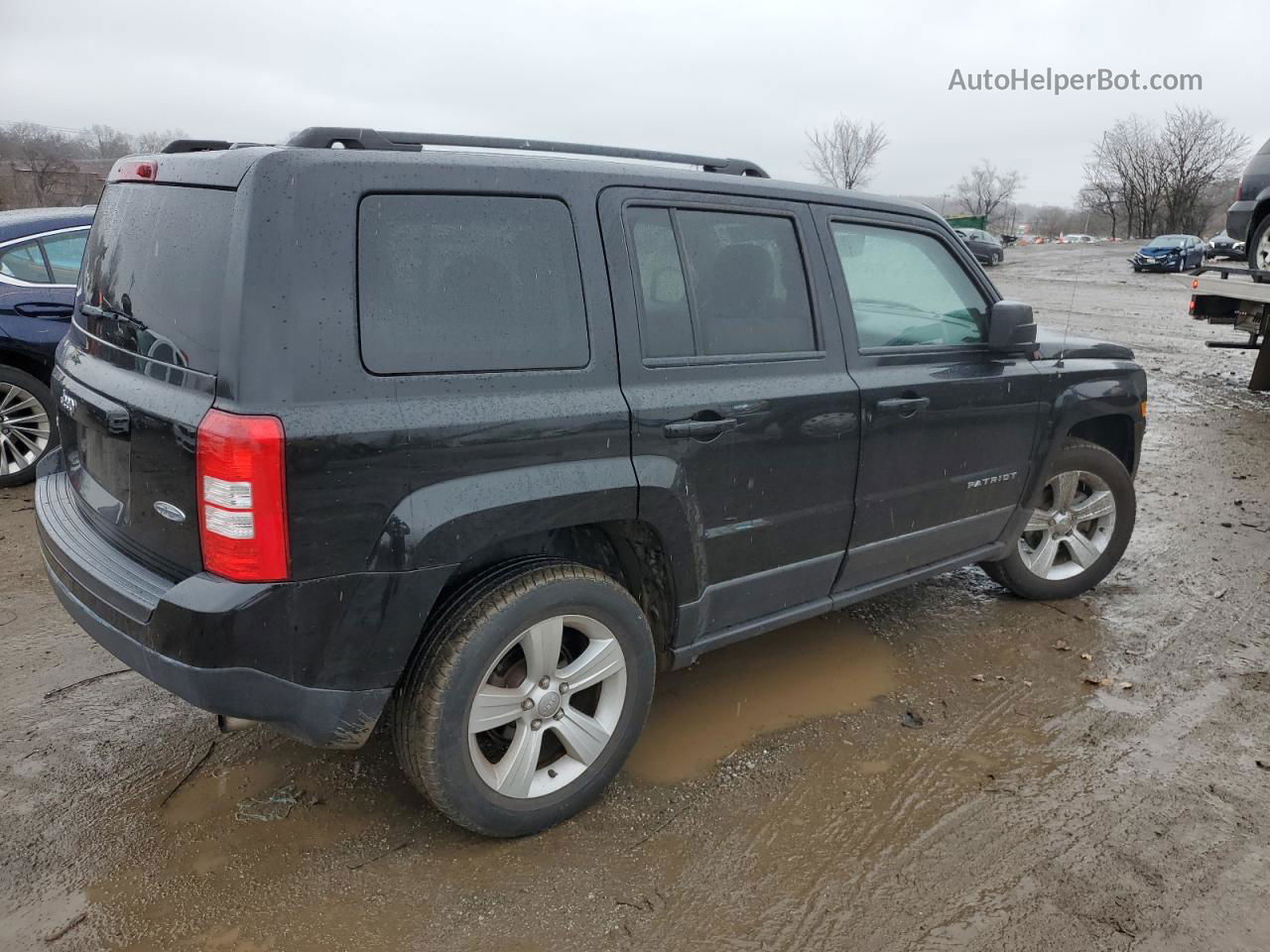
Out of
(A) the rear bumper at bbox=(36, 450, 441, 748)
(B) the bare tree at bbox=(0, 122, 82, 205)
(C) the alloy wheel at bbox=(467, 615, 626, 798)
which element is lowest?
(C) the alloy wheel at bbox=(467, 615, 626, 798)

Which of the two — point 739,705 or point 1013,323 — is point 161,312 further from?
point 1013,323

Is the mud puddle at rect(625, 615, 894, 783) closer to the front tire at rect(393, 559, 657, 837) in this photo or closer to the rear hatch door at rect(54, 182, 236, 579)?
the front tire at rect(393, 559, 657, 837)

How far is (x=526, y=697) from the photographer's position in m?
2.64

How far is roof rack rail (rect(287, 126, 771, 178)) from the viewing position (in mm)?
2395

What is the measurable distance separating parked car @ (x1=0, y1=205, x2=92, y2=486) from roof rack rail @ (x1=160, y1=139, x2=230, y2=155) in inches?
147

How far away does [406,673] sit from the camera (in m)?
2.54

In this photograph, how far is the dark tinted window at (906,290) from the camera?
3393 millimetres

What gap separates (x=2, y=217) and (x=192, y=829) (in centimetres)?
516

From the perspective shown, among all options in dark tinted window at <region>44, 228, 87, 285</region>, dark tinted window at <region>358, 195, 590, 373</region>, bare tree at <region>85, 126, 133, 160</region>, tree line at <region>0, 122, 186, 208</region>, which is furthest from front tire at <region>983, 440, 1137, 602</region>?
bare tree at <region>85, 126, 133, 160</region>

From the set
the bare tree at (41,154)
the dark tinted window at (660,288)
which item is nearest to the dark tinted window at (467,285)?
the dark tinted window at (660,288)

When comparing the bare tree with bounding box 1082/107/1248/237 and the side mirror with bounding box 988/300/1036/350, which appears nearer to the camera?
the side mirror with bounding box 988/300/1036/350

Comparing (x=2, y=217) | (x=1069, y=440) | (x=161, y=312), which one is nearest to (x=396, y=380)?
(x=161, y=312)

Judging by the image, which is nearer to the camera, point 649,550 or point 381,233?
point 381,233

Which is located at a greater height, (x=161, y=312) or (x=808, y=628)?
(x=161, y=312)
